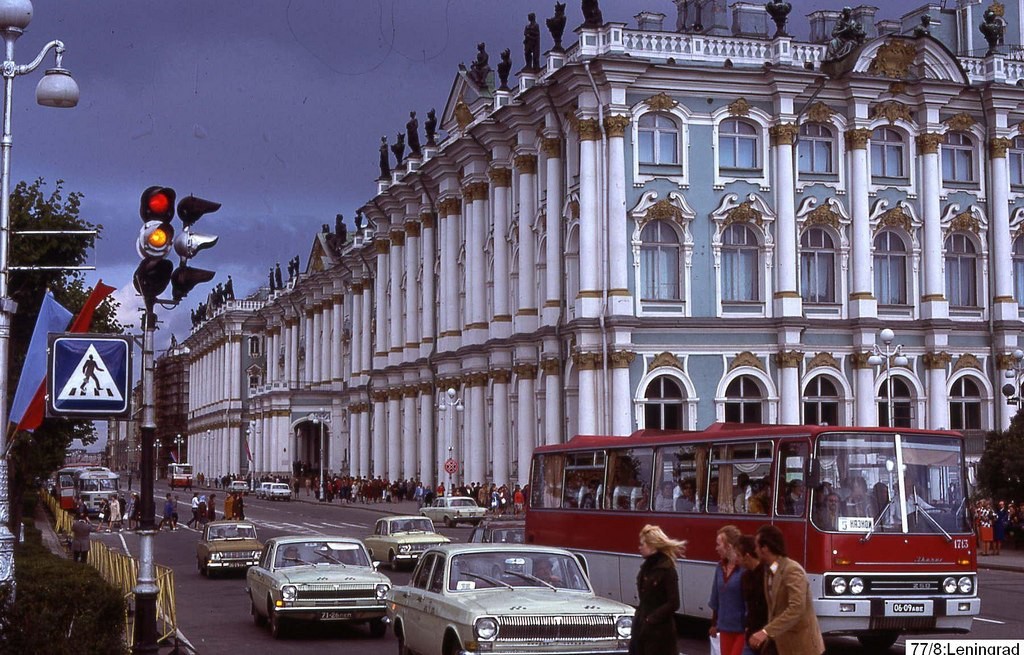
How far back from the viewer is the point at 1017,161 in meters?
65.9

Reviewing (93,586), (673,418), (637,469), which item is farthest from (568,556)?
(673,418)

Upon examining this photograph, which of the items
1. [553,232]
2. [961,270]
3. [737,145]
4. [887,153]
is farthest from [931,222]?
[553,232]

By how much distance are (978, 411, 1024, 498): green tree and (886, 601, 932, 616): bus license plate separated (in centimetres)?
2606

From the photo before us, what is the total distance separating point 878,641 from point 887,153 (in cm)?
4415

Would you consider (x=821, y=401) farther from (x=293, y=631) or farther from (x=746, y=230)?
(x=293, y=631)

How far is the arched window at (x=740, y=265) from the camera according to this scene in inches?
2404

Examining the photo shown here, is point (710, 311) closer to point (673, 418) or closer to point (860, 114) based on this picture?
point (673, 418)

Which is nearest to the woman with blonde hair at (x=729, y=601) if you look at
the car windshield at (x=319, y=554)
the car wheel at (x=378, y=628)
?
the car wheel at (x=378, y=628)

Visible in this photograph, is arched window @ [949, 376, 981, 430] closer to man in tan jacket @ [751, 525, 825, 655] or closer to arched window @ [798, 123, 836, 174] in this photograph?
arched window @ [798, 123, 836, 174]

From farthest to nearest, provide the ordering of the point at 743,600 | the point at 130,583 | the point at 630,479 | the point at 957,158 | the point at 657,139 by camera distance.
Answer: the point at 957,158, the point at 657,139, the point at 630,479, the point at 130,583, the point at 743,600

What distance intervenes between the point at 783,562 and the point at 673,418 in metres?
47.4

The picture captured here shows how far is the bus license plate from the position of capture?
2036cm

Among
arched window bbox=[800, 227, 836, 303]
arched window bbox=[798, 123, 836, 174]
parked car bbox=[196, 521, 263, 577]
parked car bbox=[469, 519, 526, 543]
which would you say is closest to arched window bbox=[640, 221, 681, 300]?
arched window bbox=[800, 227, 836, 303]

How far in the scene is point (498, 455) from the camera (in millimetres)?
68688
